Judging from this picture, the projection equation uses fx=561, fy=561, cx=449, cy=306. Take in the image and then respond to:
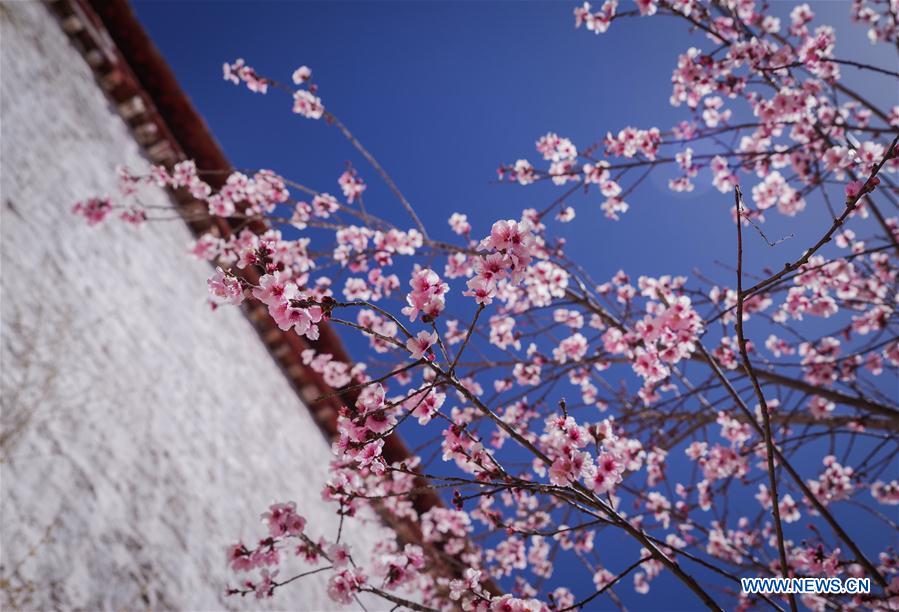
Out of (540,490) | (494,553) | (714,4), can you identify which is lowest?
(540,490)

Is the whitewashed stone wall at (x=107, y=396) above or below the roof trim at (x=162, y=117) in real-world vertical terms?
below

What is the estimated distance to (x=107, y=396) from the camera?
145 inches

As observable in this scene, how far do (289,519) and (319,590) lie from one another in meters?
2.86

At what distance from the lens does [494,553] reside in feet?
18.8

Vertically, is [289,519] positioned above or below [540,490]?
above

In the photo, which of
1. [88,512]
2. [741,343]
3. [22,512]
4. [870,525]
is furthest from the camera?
[870,525]

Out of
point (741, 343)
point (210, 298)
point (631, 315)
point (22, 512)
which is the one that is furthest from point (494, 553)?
point (741, 343)

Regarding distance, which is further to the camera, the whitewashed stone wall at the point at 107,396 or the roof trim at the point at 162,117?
the roof trim at the point at 162,117

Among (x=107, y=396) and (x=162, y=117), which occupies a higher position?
(x=162, y=117)

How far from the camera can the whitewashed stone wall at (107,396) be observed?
2.92 meters

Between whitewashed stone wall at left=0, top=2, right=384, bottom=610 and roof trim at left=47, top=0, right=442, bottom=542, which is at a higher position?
roof trim at left=47, top=0, right=442, bottom=542

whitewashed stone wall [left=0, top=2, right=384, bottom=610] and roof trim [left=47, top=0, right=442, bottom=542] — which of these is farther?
roof trim [left=47, top=0, right=442, bottom=542]

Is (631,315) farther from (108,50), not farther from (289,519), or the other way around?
(108,50)

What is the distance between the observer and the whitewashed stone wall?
9.59ft
